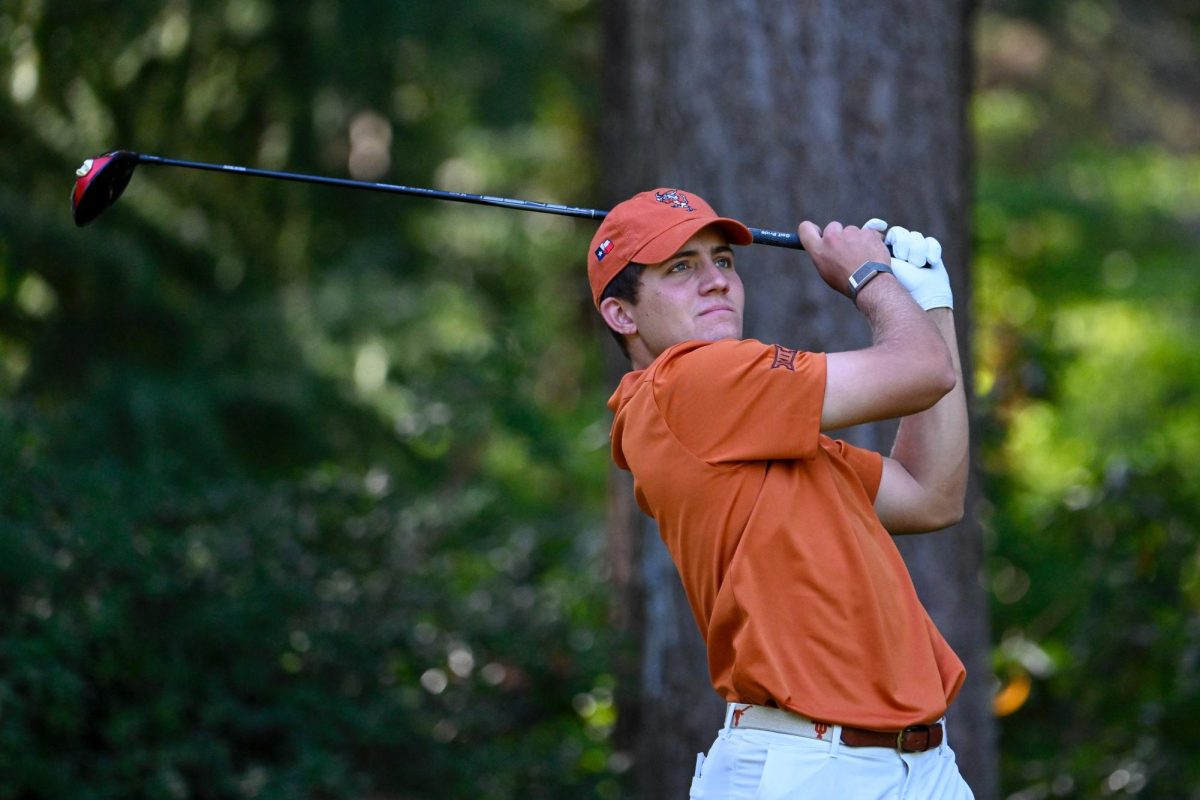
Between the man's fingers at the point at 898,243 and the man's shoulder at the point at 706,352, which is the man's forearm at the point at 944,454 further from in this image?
the man's shoulder at the point at 706,352

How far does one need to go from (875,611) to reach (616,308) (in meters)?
0.89

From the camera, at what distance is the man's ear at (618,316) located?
3.21m

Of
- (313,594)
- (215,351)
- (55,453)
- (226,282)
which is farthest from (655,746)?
(226,282)

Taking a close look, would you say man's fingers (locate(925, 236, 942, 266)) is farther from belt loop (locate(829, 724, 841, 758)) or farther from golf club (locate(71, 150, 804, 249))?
belt loop (locate(829, 724, 841, 758))

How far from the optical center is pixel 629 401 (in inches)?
119

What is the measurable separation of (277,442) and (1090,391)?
7101 millimetres

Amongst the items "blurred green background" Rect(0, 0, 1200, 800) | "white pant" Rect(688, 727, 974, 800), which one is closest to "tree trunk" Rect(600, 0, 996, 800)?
"blurred green background" Rect(0, 0, 1200, 800)

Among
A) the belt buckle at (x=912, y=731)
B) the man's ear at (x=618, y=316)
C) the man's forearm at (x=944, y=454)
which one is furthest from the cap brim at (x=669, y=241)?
the belt buckle at (x=912, y=731)

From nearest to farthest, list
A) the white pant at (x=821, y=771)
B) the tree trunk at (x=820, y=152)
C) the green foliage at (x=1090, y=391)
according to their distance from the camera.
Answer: the white pant at (x=821, y=771) < the tree trunk at (x=820, y=152) < the green foliage at (x=1090, y=391)

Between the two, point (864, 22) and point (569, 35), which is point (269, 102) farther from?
point (864, 22)

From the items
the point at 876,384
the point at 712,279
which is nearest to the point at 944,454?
the point at 876,384

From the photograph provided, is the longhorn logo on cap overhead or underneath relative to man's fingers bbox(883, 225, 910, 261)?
overhead

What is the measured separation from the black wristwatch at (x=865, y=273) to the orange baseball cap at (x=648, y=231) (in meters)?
0.28

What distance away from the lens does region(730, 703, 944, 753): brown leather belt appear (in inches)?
109
